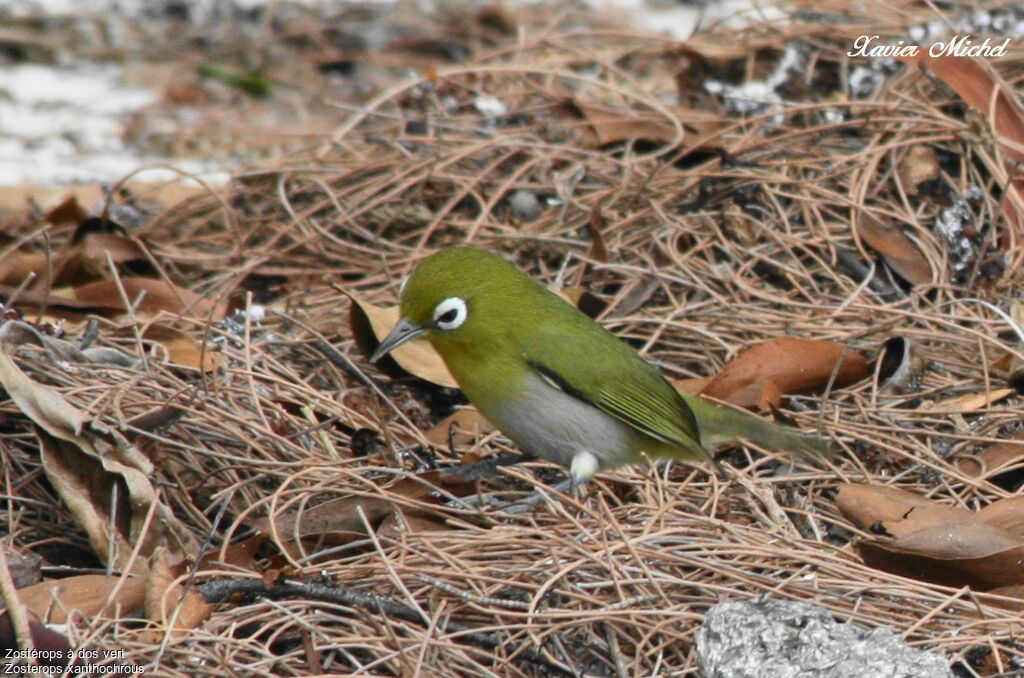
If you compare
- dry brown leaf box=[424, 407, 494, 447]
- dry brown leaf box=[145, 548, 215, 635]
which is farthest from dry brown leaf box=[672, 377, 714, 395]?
dry brown leaf box=[145, 548, 215, 635]

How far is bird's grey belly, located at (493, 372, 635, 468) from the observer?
144 inches

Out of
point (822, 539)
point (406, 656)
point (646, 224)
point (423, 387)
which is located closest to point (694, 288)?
point (646, 224)

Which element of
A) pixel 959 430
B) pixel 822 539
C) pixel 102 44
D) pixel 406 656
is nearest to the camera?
pixel 406 656

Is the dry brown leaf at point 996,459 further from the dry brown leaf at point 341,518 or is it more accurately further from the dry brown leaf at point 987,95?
the dry brown leaf at point 341,518

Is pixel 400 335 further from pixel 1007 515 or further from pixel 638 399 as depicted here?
pixel 1007 515

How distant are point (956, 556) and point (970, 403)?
1.01m

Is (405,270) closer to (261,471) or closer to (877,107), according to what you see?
(261,471)

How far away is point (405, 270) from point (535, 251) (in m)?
0.56

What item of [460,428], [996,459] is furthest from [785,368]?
[460,428]

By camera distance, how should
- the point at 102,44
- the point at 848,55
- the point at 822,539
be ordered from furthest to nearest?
the point at 102,44
the point at 848,55
the point at 822,539

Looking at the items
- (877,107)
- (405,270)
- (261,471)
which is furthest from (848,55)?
(261,471)

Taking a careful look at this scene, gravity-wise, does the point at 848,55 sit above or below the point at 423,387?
above

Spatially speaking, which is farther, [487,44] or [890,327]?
[487,44]

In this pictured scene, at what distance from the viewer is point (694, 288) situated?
470 cm
